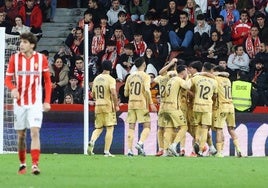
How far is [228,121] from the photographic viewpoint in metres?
27.1

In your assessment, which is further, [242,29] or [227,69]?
[242,29]

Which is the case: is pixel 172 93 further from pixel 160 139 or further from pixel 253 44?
pixel 253 44

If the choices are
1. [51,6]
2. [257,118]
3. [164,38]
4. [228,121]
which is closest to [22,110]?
[228,121]

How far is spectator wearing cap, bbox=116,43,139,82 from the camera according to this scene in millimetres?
31297

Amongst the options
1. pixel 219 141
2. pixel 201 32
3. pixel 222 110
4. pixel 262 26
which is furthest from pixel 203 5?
pixel 219 141

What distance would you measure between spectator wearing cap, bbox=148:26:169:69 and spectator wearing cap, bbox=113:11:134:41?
73 cm

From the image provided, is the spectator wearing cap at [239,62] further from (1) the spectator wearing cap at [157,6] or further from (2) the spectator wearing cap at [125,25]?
(1) the spectator wearing cap at [157,6]

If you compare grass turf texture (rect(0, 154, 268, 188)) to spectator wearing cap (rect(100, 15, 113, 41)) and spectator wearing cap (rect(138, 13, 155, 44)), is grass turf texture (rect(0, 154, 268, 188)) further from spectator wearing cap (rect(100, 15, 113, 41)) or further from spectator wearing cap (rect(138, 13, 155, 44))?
spectator wearing cap (rect(100, 15, 113, 41))

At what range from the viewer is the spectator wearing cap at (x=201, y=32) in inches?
1259

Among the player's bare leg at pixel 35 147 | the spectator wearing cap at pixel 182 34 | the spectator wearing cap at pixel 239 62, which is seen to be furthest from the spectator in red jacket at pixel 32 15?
the player's bare leg at pixel 35 147

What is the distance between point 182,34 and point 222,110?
6027mm

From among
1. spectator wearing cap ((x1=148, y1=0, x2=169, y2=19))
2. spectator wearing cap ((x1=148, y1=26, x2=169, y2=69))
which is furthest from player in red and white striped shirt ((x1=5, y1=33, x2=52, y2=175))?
spectator wearing cap ((x1=148, y1=0, x2=169, y2=19))

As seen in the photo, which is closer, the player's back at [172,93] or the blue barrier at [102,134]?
the player's back at [172,93]

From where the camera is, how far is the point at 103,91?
26344 millimetres
